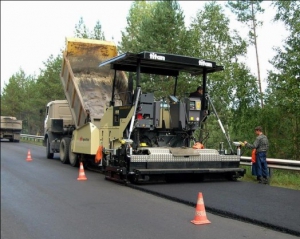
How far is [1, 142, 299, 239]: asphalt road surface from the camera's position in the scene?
15.9 ft

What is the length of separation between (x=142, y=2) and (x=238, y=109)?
2849 cm

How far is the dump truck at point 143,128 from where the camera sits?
8938 millimetres

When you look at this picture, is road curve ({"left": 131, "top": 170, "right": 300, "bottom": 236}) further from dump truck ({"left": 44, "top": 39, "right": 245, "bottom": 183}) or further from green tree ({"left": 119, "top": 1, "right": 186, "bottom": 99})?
green tree ({"left": 119, "top": 1, "right": 186, "bottom": 99})

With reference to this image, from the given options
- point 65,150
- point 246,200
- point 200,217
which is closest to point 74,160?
point 65,150

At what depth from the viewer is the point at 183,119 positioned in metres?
10.1

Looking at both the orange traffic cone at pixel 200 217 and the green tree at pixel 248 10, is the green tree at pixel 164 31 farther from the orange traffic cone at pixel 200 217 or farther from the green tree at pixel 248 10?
the orange traffic cone at pixel 200 217

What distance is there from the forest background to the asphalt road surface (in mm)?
1499

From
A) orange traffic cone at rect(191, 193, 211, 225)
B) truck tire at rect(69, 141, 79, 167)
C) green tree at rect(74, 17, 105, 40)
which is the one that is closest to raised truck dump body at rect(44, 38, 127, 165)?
truck tire at rect(69, 141, 79, 167)

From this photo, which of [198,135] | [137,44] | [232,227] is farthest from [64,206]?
[137,44]

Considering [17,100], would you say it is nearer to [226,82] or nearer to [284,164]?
[284,164]

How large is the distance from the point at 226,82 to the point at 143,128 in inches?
331

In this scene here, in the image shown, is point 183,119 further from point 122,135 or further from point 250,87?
point 250,87

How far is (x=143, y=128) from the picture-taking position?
386 inches

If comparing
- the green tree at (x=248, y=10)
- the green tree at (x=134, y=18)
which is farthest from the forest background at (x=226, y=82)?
the green tree at (x=134, y=18)
